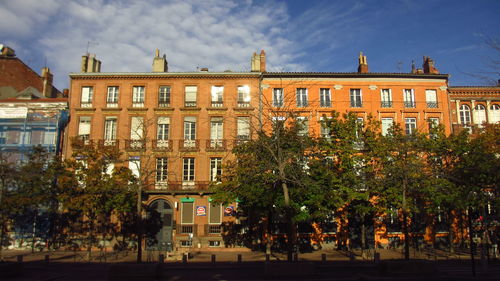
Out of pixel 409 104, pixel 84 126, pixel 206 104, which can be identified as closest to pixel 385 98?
pixel 409 104

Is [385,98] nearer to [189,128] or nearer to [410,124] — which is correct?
[410,124]

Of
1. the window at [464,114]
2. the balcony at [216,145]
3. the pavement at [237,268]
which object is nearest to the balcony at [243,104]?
the balcony at [216,145]

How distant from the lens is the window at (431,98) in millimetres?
32062

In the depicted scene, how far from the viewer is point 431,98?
3241 centimetres

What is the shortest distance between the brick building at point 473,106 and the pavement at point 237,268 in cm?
1320

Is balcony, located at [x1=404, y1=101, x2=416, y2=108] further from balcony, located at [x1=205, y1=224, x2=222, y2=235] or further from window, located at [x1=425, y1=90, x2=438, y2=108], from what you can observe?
balcony, located at [x1=205, y1=224, x2=222, y2=235]

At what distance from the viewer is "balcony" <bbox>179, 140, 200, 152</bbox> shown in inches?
1203

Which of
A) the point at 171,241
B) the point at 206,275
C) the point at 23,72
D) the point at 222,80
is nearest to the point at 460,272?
the point at 206,275

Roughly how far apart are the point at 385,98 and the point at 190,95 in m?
17.2

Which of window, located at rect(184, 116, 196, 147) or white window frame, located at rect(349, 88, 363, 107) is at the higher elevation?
white window frame, located at rect(349, 88, 363, 107)

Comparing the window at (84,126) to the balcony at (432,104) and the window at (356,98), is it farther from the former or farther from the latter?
the balcony at (432,104)

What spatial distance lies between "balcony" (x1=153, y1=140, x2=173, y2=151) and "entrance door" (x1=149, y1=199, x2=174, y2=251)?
14.1 ft

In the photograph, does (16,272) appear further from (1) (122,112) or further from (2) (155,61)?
(2) (155,61)

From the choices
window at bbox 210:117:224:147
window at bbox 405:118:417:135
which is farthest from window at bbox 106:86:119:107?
window at bbox 405:118:417:135
